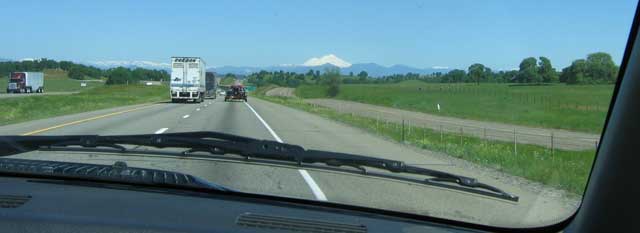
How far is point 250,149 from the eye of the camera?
523 centimetres

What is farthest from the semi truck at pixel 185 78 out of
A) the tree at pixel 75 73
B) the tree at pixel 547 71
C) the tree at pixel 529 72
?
the tree at pixel 547 71

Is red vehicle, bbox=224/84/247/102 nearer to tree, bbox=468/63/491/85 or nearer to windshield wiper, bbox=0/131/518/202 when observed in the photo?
tree, bbox=468/63/491/85

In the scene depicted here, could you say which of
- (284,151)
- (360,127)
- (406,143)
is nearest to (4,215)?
(284,151)

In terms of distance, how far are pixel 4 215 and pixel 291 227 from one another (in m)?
1.28

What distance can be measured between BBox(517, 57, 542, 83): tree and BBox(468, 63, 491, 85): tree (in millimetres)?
598

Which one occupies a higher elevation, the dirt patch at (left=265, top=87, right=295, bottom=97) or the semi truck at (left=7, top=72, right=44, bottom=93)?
the semi truck at (left=7, top=72, right=44, bottom=93)

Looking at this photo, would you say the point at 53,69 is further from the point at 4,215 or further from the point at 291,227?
the point at 291,227

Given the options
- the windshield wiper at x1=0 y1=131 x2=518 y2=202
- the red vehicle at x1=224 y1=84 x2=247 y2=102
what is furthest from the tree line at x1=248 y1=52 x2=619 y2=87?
the red vehicle at x1=224 y1=84 x2=247 y2=102

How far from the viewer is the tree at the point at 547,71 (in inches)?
193

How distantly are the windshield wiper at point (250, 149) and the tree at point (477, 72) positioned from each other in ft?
4.86

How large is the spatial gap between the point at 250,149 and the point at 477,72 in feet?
7.53

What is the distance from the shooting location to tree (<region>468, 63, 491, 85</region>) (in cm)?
594

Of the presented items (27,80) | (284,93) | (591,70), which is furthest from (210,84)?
(591,70)

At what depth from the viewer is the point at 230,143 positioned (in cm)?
543
